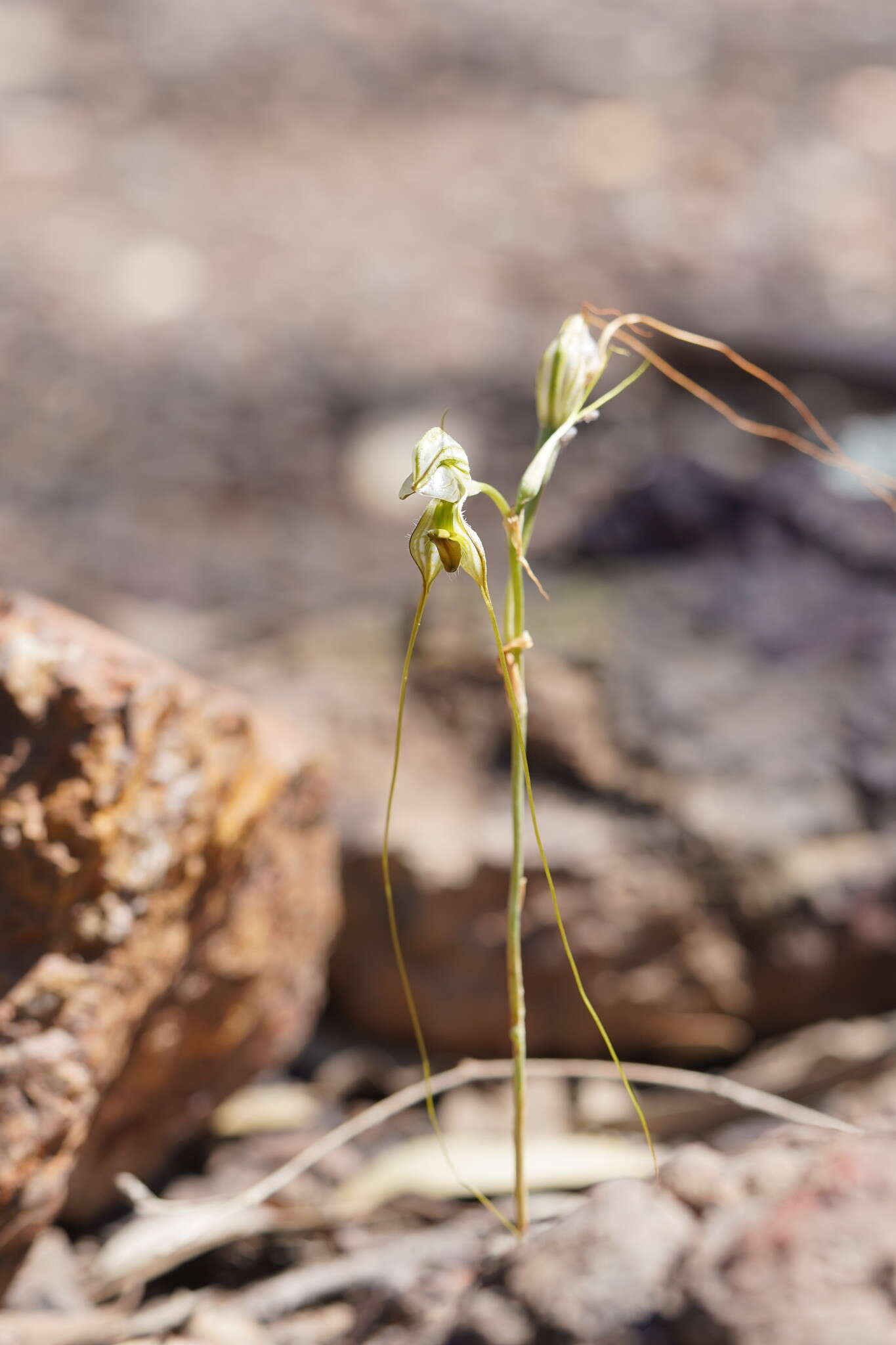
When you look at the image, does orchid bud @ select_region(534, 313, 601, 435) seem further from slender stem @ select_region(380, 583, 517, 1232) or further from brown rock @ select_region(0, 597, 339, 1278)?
brown rock @ select_region(0, 597, 339, 1278)

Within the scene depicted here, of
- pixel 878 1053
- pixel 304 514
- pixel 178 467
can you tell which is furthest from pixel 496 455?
pixel 878 1053

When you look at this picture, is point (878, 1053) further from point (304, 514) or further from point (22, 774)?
point (304, 514)

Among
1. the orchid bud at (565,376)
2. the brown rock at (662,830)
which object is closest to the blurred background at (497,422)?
the brown rock at (662,830)

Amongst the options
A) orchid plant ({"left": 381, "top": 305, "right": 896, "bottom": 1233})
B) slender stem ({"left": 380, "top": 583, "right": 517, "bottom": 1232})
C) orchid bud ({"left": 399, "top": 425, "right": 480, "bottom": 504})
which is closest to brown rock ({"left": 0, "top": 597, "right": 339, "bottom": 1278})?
slender stem ({"left": 380, "top": 583, "right": 517, "bottom": 1232})

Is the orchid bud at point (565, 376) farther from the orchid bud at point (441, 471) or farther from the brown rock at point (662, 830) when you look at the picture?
the brown rock at point (662, 830)

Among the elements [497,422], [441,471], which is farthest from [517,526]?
[497,422]

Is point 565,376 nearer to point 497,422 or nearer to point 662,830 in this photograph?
point 662,830
